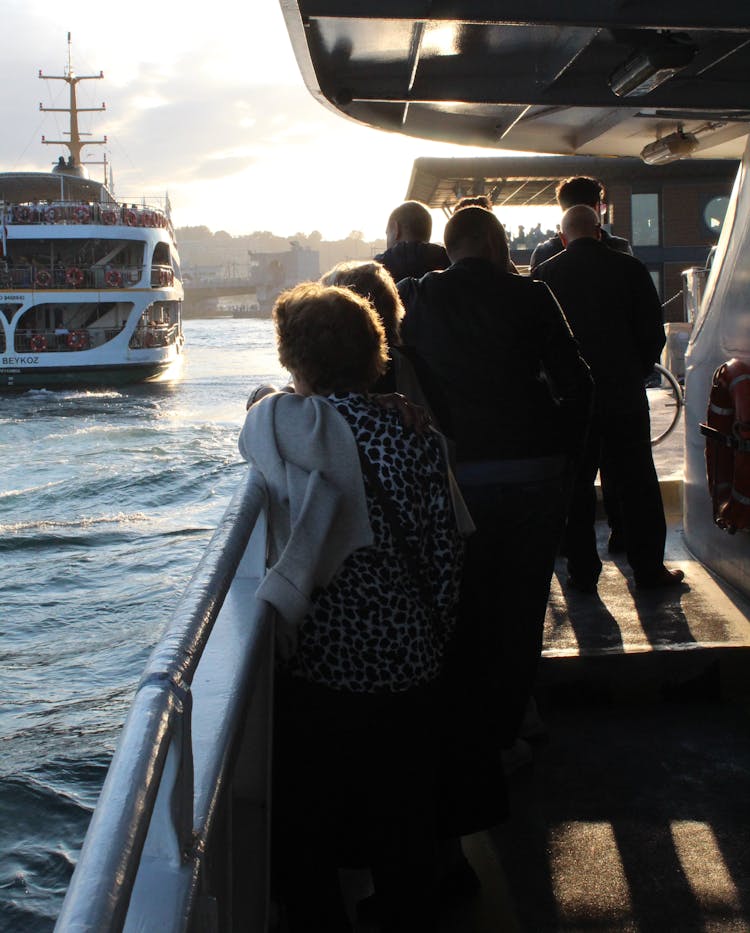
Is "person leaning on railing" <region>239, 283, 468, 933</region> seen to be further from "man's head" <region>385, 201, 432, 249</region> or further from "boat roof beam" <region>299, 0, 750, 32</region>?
"man's head" <region>385, 201, 432, 249</region>

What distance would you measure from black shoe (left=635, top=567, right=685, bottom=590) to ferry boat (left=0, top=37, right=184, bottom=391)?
127 feet

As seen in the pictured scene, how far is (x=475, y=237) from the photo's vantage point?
323cm

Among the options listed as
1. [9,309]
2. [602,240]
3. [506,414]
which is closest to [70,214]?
[9,309]

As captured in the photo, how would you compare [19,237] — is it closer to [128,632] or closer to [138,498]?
[138,498]

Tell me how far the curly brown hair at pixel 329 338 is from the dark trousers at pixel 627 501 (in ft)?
8.50

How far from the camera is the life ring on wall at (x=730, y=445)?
13.0 ft

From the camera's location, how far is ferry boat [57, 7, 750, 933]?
1.35m

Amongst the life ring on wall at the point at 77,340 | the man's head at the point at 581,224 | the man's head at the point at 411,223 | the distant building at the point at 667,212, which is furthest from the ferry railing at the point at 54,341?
the man's head at the point at 411,223

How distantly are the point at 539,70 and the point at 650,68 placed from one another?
53cm

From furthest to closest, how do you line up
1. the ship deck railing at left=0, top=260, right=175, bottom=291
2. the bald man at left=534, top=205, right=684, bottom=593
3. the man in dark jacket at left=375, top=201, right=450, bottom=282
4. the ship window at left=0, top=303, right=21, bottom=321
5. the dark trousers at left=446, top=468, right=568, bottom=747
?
the ship deck railing at left=0, top=260, right=175, bottom=291, the ship window at left=0, top=303, right=21, bottom=321, the bald man at left=534, top=205, right=684, bottom=593, the man in dark jacket at left=375, top=201, right=450, bottom=282, the dark trousers at left=446, top=468, right=568, bottom=747

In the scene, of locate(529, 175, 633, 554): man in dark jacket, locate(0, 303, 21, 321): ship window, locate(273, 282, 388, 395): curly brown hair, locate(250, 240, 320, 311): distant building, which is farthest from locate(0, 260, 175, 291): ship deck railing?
locate(250, 240, 320, 311): distant building

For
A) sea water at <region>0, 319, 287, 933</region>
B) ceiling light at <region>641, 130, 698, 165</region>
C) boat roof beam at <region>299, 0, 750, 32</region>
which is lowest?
sea water at <region>0, 319, 287, 933</region>

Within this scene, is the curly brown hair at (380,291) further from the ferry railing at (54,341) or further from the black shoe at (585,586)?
the ferry railing at (54,341)

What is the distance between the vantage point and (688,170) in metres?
26.0
